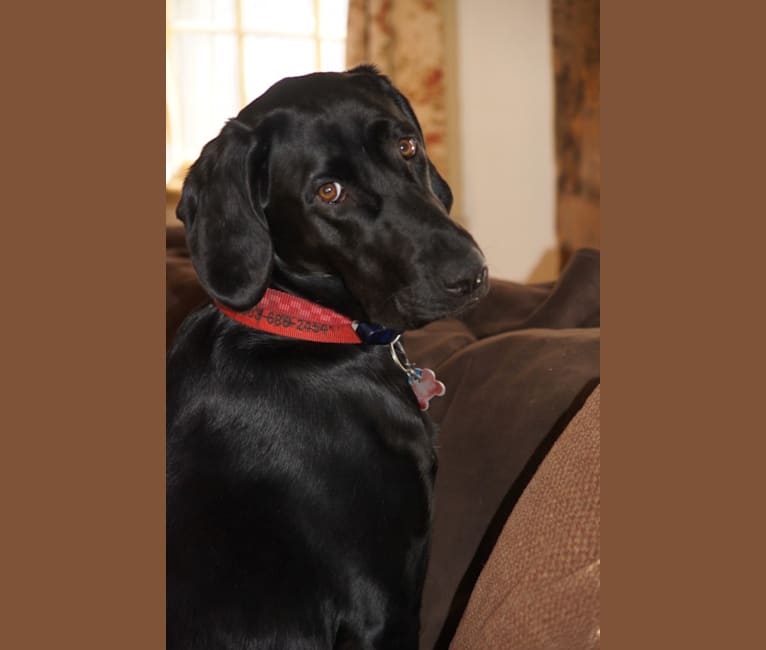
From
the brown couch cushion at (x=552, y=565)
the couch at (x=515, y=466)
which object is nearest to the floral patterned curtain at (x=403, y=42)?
the couch at (x=515, y=466)

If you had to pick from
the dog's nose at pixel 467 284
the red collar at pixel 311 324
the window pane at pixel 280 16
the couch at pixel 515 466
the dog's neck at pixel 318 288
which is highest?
the window pane at pixel 280 16

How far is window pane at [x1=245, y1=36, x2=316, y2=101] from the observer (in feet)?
14.4

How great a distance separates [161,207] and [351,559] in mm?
804

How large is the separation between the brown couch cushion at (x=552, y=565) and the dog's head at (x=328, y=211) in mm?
339

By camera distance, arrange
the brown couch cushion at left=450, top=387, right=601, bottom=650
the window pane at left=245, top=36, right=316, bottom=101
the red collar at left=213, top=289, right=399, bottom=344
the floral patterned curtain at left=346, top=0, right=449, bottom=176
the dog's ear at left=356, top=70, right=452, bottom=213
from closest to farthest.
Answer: the brown couch cushion at left=450, top=387, right=601, bottom=650 < the red collar at left=213, top=289, right=399, bottom=344 < the dog's ear at left=356, top=70, right=452, bottom=213 < the floral patterned curtain at left=346, top=0, right=449, bottom=176 < the window pane at left=245, top=36, right=316, bottom=101

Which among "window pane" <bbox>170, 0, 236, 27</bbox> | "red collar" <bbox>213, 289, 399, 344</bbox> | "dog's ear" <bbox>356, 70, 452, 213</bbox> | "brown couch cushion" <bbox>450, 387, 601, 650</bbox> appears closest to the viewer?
"brown couch cushion" <bbox>450, 387, 601, 650</bbox>

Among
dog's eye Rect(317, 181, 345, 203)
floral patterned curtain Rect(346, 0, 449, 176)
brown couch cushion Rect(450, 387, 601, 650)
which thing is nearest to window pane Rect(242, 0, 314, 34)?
floral patterned curtain Rect(346, 0, 449, 176)

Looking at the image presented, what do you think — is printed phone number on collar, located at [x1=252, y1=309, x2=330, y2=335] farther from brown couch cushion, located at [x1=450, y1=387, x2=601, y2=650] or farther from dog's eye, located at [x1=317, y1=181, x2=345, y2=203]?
brown couch cushion, located at [x1=450, y1=387, x2=601, y2=650]

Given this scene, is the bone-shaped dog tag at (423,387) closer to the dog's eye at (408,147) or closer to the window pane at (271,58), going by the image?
the dog's eye at (408,147)

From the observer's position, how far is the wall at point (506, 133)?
4.31 metres

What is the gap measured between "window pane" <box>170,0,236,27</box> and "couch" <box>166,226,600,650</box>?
1989 millimetres

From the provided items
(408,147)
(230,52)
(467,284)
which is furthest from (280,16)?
(467,284)

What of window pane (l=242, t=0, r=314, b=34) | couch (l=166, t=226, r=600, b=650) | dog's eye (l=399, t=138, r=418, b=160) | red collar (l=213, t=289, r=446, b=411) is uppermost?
window pane (l=242, t=0, r=314, b=34)

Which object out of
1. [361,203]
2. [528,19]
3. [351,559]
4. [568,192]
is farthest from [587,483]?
[528,19]
